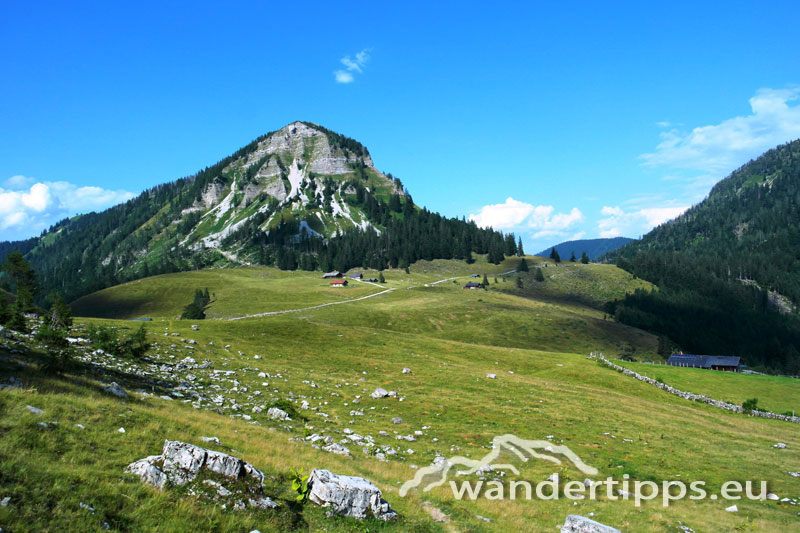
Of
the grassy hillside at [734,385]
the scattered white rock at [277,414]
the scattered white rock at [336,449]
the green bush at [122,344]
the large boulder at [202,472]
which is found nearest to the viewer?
the large boulder at [202,472]

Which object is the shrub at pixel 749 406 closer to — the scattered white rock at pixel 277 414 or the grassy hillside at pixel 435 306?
the grassy hillside at pixel 435 306

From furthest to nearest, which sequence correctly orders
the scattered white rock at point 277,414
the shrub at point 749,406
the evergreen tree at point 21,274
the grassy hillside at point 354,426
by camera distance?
1. the shrub at point 749,406
2. the evergreen tree at point 21,274
3. the scattered white rock at point 277,414
4. the grassy hillside at point 354,426

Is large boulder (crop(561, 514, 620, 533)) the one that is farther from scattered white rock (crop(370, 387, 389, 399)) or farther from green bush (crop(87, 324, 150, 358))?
green bush (crop(87, 324, 150, 358))

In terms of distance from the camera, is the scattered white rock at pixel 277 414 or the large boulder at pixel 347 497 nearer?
the large boulder at pixel 347 497

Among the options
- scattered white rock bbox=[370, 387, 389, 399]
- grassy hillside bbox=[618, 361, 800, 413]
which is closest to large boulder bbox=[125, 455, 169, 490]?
scattered white rock bbox=[370, 387, 389, 399]

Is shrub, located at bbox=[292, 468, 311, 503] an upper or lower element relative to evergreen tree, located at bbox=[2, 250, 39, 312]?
lower

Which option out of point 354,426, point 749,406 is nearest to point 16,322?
point 354,426

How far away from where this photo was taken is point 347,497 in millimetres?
12055

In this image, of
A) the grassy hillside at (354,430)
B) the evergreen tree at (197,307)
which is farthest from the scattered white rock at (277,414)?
the evergreen tree at (197,307)

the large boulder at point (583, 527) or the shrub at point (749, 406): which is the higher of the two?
the large boulder at point (583, 527)

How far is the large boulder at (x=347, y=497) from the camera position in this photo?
1191cm

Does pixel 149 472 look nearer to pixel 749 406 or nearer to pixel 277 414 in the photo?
pixel 277 414

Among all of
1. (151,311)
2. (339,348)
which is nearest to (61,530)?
(339,348)

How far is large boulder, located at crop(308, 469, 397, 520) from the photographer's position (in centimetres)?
1191
